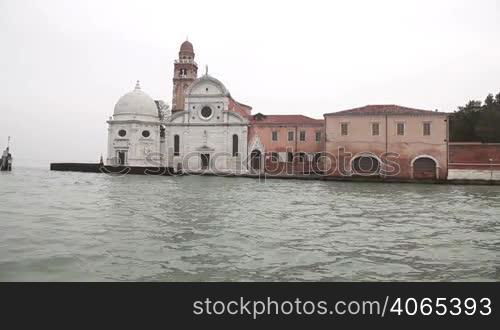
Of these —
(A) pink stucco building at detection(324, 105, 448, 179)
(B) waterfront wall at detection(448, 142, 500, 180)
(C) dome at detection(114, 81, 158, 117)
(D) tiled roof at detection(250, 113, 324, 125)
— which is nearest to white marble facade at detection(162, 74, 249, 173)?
(D) tiled roof at detection(250, 113, 324, 125)

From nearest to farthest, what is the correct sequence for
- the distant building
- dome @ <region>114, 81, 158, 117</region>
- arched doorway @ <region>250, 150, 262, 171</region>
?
1. the distant building
2. arched doorway @ <region>250, 150, 262, 171</region>
3. dome @ <region>114, 81, 158, 117</region>

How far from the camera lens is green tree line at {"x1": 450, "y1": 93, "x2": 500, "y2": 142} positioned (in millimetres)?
35156

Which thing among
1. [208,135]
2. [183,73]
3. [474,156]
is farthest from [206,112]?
[474,156]

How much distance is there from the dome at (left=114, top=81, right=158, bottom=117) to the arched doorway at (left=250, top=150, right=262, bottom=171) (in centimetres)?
1177

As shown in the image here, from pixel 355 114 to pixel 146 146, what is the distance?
20091mm

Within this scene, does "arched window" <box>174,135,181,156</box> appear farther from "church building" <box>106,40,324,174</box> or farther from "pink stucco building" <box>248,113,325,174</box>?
"pink stucco building" <box>248,113,325,174</box>

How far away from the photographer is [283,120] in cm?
3488

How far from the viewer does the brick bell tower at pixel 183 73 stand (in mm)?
46344

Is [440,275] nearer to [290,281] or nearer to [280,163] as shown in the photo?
[290,281]

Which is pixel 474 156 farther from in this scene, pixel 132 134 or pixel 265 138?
pixel 132 134

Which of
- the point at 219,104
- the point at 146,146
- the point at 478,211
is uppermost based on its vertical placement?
the point at 219,104

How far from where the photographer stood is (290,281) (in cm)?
427

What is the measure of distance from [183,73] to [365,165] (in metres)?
25.6

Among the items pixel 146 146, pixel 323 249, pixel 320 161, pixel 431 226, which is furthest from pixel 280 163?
pixel 323 249
